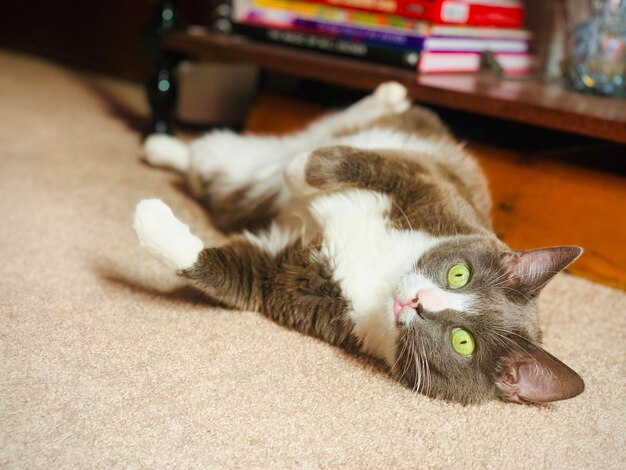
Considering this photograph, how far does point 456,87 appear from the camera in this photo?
1.57m

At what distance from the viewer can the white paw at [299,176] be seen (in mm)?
1229

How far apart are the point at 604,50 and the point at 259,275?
1257 mm

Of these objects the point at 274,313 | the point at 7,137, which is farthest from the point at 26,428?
the point at 7,137

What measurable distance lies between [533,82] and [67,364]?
160cm

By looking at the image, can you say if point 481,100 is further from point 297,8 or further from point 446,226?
point 297,8

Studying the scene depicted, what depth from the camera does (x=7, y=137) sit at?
74.0 inches

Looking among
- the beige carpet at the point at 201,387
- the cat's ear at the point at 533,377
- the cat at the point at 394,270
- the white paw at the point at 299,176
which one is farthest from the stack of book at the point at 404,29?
the cat's ear at the point at 533,377

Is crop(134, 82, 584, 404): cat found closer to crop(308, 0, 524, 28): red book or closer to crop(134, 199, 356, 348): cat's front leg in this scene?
crop(134, 199, 356, 348): cat's front leg

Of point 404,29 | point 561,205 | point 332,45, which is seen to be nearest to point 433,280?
point 561,205

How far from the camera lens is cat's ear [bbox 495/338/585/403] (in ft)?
3.05

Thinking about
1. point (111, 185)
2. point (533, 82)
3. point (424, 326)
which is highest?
point (533, 82)

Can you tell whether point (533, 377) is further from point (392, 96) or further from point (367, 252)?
point (392, 96)

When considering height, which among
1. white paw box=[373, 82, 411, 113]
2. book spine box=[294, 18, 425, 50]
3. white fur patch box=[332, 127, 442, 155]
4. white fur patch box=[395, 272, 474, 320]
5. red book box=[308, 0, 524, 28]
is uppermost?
red book box=[308, 0, 524, 28]

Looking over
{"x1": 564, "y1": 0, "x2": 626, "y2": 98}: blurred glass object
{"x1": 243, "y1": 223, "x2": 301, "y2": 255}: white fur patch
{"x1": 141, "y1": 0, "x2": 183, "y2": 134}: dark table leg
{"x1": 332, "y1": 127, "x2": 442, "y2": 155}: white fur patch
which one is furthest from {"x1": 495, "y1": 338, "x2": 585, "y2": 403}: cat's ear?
{"x1": 141, "y1": 0, "x2": 183, "y2": 134}: dark table leg
